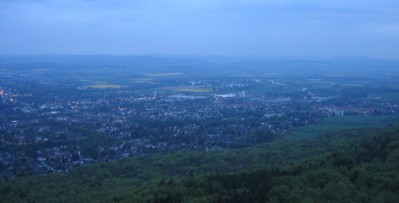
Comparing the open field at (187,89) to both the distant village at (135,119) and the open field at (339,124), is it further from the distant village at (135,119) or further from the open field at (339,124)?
the open field at (339,124)

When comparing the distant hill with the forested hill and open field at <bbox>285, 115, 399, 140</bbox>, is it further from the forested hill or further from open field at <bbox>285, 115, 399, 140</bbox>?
the forested hill

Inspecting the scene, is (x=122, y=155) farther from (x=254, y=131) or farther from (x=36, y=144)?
(x=254, y=131)

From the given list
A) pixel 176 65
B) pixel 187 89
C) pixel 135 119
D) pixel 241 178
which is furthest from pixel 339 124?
pixel 176 65

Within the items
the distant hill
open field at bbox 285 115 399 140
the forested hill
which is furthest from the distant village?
the distant hill

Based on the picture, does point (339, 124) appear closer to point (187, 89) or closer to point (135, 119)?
point (135, 119)

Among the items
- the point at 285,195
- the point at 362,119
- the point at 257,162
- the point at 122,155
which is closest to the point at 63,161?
the point at 122,155
